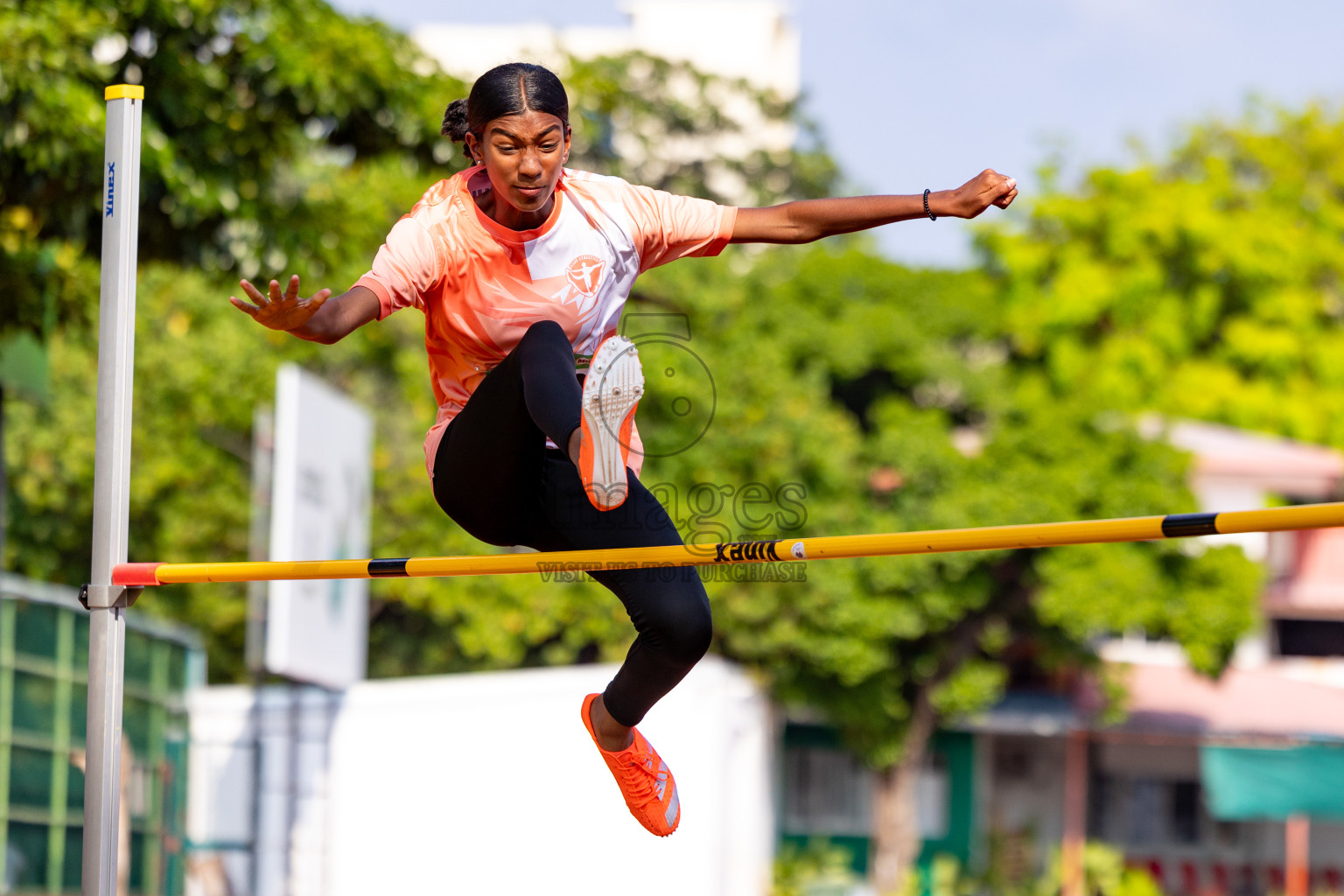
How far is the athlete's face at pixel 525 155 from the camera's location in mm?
3398

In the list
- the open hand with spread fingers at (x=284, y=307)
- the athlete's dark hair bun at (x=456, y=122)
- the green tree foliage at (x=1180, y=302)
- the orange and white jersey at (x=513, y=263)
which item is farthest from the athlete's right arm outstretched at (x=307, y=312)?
the green tree foliage at (x=1180, y=302)

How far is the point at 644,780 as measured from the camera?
395 cm

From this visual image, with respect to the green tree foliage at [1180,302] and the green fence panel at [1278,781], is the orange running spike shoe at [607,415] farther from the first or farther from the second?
the green tree foliage at [1180,302]

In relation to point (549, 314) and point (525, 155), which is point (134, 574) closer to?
point (549, 314)

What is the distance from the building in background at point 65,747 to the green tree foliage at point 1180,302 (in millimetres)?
16343

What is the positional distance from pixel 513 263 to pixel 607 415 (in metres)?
0.57

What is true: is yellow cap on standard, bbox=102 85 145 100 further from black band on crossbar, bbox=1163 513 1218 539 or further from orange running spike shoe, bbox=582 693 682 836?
black band on crossbar, bbox=1163 513 1218 539

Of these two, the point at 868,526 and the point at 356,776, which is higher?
the point at 868,526

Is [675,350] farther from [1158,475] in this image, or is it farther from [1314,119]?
[1314,119]

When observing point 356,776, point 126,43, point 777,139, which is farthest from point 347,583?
point 777,139

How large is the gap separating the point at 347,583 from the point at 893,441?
9.14 m

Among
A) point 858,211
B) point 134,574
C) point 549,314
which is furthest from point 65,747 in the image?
point 858,211

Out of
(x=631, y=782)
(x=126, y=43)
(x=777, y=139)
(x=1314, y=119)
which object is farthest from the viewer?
(x=777, y=139)

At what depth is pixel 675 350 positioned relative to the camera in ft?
54.0
